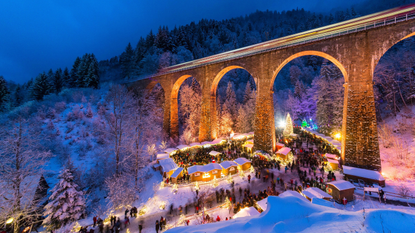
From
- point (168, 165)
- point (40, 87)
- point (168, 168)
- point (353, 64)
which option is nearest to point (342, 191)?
point (353, 64)

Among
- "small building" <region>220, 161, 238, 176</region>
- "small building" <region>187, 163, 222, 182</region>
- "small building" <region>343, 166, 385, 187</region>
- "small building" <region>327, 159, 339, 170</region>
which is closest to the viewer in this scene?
"small building" <region>343, 166, 385, 187</region>

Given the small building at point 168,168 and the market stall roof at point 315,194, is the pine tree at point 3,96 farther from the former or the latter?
the market stall roof at point 315,194

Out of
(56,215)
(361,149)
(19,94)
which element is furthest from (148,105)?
(19,94)

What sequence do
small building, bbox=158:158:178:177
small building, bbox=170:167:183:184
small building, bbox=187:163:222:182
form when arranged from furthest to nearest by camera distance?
small building, bbox=158:158:178:177, small building, bbox=187:163:222:182, small building, bbox=170:167:183:184

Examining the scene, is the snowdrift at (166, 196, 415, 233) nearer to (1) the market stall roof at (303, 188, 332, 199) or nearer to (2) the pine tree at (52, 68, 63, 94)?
(1) the market stall roof at (303, 188, 332, 199)

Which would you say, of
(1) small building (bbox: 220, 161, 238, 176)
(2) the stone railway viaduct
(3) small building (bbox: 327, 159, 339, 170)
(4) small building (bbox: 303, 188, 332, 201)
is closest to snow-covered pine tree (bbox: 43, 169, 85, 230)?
(1) small building (bbox: 220, 161, 238, 176)

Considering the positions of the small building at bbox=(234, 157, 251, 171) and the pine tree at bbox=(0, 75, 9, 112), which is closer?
the small building at bbox=(234, 157, 251, 171)

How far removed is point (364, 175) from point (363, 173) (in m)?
0.22

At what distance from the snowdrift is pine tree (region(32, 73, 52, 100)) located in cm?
4103

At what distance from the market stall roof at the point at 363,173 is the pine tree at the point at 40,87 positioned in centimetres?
4664

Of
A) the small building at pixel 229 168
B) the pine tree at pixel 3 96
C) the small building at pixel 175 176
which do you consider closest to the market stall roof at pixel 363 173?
the small building at pixel 229 168

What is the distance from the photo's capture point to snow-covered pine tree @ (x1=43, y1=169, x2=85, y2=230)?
9.31 meters

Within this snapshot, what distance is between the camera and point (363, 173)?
1118 centimetres

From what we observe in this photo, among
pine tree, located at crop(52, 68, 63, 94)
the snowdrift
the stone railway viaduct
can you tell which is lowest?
the snowdrift
